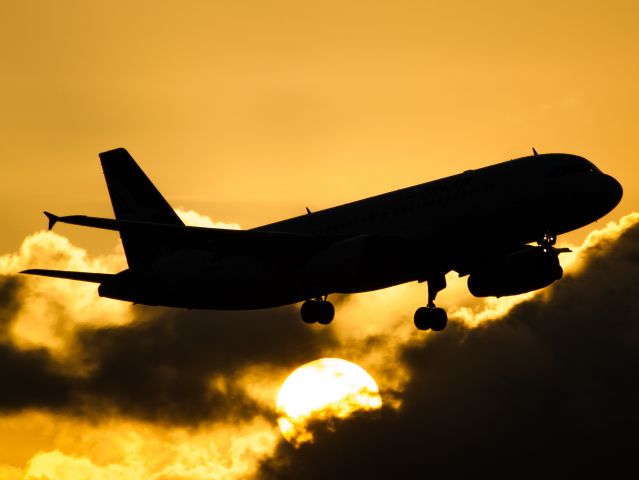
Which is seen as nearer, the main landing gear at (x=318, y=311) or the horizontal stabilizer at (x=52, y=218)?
the horizontal stabilizer at (x=52, y=218)

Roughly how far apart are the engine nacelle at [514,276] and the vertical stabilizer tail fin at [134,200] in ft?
59.0

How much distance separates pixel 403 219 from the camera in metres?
51.5

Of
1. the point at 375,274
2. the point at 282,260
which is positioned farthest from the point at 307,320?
the point at 375,274

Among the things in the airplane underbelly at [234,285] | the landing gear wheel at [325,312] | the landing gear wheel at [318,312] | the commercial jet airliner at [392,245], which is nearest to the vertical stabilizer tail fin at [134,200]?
the commercial jet airliner at [392,245]

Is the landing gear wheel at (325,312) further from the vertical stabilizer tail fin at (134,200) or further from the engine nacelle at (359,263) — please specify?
the vertical stabilizer tail fin at (134,200)

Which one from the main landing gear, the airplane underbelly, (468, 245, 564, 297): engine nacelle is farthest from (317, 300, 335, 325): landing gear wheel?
(468, 245, 564, 297): engine nacelle

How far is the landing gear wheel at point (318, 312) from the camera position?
188 ft

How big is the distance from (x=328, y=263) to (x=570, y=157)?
39.4 ft

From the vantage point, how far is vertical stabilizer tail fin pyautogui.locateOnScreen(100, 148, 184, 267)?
207ft

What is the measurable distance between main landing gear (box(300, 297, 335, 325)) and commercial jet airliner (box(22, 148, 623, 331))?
54 millimetres

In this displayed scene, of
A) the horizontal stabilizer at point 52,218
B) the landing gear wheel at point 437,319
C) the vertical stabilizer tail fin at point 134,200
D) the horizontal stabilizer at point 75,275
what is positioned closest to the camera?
the horizontal stabilizer at point 52,218

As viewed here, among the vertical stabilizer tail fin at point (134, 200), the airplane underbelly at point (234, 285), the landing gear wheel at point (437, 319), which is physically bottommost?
the landing gear wheel at point (437, 319)

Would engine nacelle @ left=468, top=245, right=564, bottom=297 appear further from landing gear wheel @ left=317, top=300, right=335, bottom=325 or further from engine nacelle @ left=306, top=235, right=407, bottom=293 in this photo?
landing gear wheel @ left=317, top=300, right=335, bottom=325

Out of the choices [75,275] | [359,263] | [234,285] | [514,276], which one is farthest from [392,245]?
[75,275]
